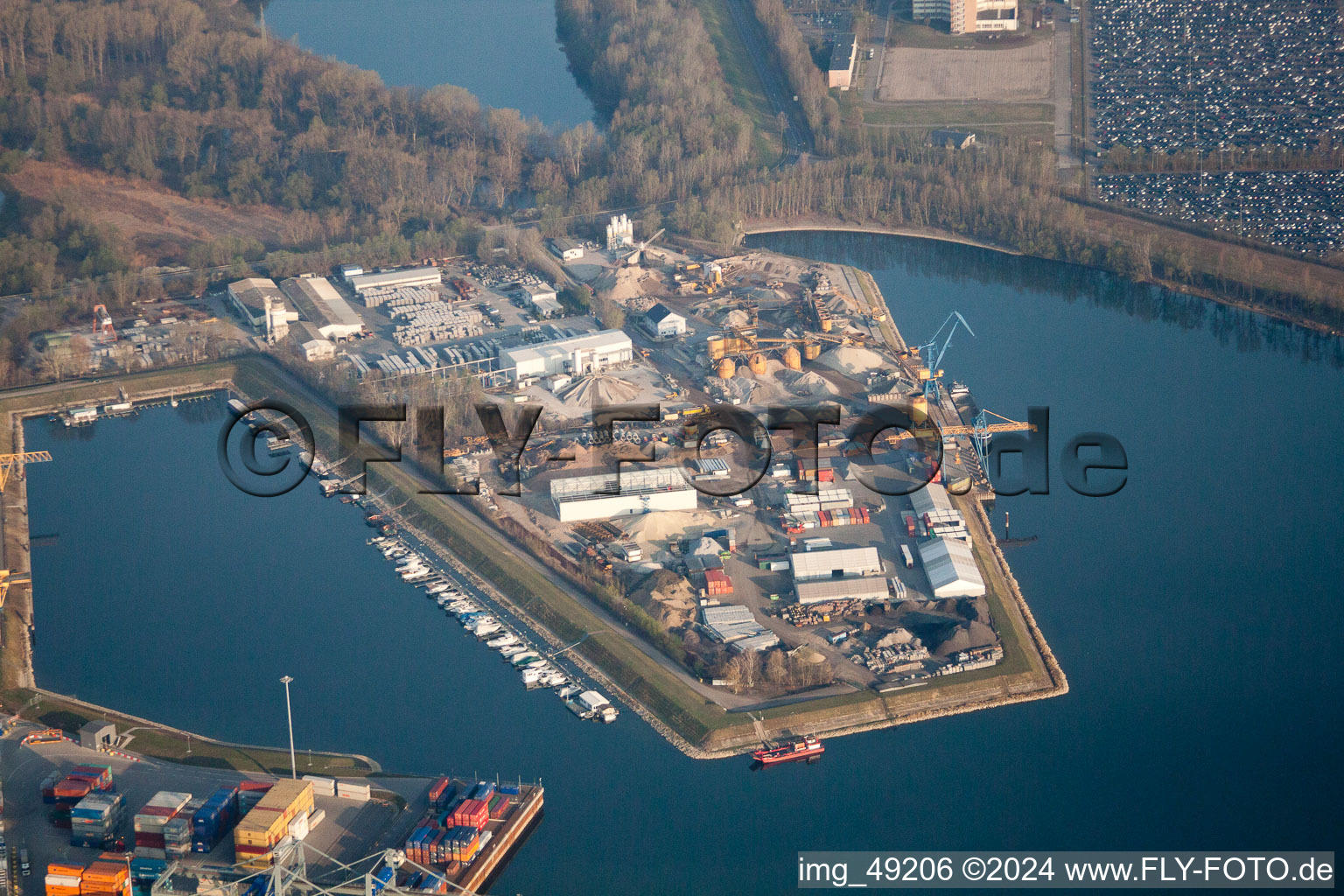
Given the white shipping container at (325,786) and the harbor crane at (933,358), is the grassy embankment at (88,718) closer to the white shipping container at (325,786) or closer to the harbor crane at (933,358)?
the white shipping container at (325,786)

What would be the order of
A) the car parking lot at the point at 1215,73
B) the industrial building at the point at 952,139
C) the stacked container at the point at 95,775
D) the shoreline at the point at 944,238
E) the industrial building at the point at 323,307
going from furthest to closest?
the industrial building at the point at 952,139 → the car parking lot at the point at 1215,73 → the shoreline at the point at 944,238 → the industrial building at the point at 323,307 → the stacked container at the point at 95,775

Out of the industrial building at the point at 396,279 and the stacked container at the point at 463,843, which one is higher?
the industrial building at the point at 396,279

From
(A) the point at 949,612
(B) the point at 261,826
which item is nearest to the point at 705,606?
(A) the point at 949,612

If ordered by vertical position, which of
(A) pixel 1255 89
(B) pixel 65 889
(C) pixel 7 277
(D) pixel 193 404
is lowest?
(B) pixel 65 889

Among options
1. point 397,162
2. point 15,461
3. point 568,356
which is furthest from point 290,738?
point 397,162

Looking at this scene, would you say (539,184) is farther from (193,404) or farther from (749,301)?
(193,404)

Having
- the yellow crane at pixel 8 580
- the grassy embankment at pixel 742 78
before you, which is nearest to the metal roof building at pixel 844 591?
the yellow crane at pixel 8 580

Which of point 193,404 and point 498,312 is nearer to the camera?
point 193,404
